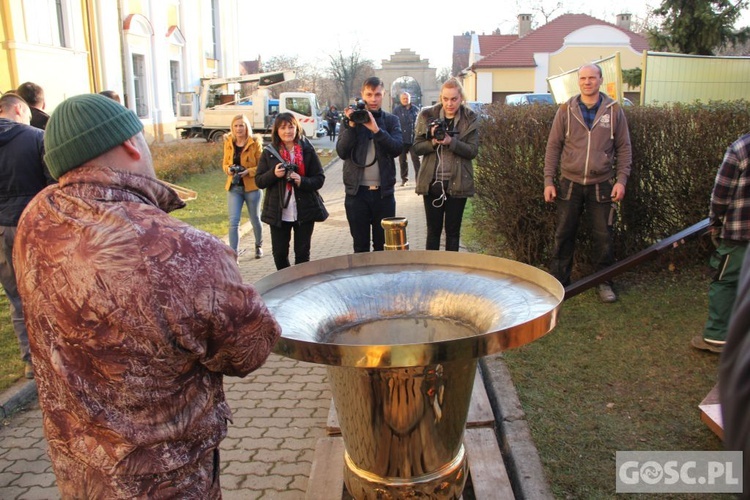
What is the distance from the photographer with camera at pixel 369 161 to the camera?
5.07 meters

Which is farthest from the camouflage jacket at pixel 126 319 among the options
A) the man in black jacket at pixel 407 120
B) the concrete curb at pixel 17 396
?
the man in black jacket at pixel 407 120

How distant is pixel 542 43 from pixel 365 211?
3850 cm

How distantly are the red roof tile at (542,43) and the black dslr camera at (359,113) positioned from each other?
36.2 m

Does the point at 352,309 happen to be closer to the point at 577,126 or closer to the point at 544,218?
the point at 577,126

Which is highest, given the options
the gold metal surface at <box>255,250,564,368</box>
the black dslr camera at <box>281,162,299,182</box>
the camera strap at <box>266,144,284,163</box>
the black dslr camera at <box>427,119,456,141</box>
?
the black dslr camera at <box>427,119,456,141</box>

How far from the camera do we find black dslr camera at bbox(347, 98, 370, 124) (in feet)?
16.0

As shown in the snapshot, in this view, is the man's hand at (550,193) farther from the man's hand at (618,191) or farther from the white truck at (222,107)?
the white truck at (222,107)

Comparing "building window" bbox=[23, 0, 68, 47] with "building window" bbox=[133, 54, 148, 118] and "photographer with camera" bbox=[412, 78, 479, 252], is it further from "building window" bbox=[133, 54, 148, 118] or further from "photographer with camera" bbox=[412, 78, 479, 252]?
"photographer with camera" bbox=[412, 78, 479, 252]

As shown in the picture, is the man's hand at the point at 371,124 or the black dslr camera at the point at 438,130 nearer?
the man's hand at the point at 371,124

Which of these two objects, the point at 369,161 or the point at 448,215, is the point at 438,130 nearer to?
the point at 369,161

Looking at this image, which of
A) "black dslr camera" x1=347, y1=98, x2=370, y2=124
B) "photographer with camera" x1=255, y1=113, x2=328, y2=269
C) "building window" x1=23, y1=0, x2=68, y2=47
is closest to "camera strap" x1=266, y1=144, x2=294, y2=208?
A: "photographer with camera" x1=255, y1=113, x2=328, y2=269

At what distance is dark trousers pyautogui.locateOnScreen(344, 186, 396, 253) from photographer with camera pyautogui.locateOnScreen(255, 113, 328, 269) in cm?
32

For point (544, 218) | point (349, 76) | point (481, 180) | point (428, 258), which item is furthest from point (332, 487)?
point (349, 76)

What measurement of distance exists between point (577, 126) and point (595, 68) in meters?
0.48
